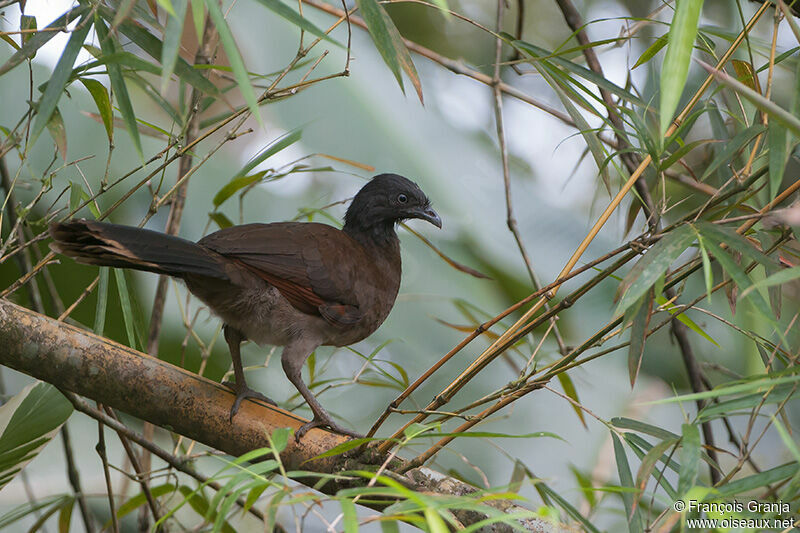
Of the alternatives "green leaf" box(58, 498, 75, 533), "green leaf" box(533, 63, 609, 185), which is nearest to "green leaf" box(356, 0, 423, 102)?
"green leaf" box(533, 63, 609, 185)

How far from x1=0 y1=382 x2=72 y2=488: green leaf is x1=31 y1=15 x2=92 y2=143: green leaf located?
2.56ft

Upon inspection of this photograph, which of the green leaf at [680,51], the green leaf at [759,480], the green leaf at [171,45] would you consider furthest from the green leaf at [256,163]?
the green leaf at [759,480]

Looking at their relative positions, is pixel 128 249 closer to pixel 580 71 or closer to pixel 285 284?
pixel 285 284

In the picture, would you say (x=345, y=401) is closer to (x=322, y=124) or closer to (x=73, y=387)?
(x=322, y=124)

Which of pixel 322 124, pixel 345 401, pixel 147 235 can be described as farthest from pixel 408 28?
pixel 147 235

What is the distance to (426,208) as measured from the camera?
2607 mm

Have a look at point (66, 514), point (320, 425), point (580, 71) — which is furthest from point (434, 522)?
point (66, 514)

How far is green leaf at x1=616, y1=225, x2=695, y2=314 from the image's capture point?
113cm

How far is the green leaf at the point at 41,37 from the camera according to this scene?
1358 millimetres

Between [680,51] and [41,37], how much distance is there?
1.19m

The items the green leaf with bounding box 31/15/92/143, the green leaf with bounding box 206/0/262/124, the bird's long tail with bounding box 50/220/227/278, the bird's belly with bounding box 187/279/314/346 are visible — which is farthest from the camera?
the bird's belly with bounding box 187/279/314/346

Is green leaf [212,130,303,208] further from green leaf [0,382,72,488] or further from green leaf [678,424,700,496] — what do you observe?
green leaf [678,424,700,496]

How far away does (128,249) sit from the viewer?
163cm

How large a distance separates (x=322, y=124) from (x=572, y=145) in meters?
1.38
